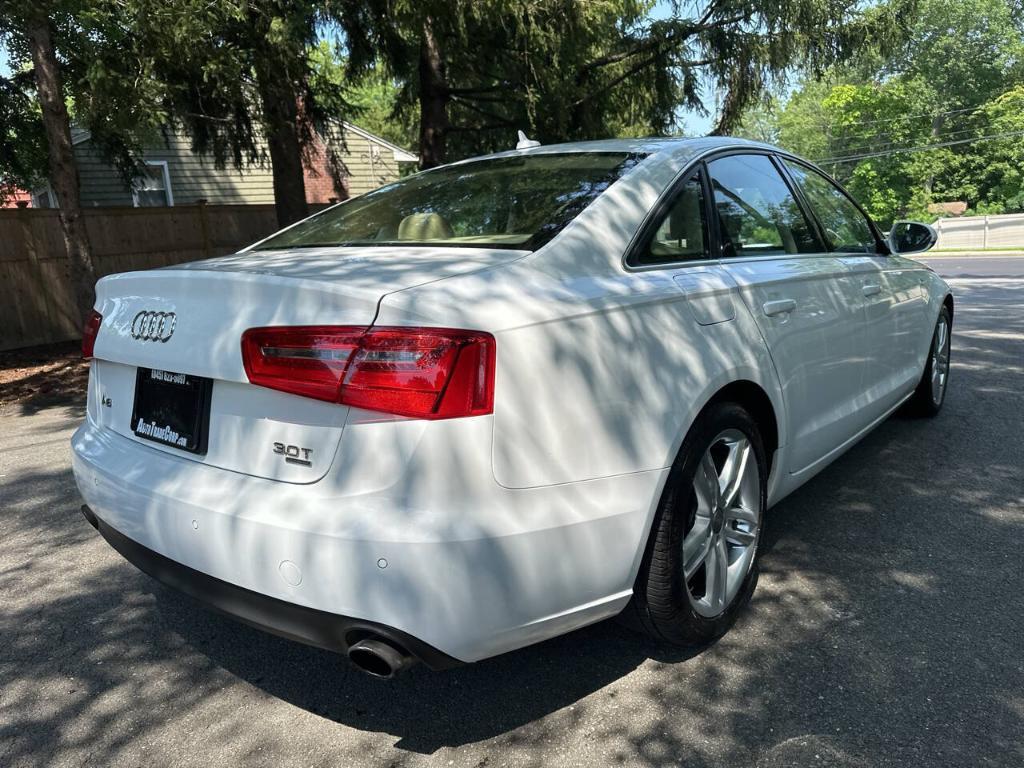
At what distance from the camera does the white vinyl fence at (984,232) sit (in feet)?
121

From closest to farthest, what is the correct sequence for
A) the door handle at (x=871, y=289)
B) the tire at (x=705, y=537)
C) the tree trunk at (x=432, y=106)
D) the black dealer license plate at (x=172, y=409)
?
the black dealer license plate at (x=172, y=409)
the tire at (x=705, y=537)
the door handle at (x=871, y=289)
the tree trunk at (x=432, y=106)

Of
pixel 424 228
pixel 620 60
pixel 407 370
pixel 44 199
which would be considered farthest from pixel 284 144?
pixel 44 199

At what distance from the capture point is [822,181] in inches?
160

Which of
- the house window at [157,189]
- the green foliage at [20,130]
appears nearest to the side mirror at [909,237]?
the green foliage at [20,130]

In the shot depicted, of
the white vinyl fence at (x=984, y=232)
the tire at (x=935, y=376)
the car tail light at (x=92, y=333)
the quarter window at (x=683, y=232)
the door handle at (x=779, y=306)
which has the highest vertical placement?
the quarter window at (x=683, y=232)

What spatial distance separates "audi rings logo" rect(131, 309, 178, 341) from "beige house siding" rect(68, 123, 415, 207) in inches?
560

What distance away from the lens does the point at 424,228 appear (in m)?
2.83

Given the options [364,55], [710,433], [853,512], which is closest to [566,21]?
[364,55]

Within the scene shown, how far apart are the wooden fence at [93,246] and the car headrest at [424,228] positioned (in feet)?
31.3

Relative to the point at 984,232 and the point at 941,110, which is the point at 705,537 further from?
the point at 941,110

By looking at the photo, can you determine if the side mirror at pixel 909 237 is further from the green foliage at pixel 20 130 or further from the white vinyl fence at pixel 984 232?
A: the white vinyl fence at pixel 984 232

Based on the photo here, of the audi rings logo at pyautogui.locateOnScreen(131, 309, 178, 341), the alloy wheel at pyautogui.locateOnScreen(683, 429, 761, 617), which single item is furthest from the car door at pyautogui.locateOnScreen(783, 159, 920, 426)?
the audi rings logo at pyautogui.locateOnScreen(131, 309, 178, 341)

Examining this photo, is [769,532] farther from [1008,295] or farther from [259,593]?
[1008,295]

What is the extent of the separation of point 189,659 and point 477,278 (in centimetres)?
176
